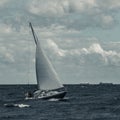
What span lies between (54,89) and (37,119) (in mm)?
38544

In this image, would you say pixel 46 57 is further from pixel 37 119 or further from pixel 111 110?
pixel 37 119

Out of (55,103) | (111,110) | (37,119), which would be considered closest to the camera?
(37,119)

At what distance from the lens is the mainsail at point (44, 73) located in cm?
13125

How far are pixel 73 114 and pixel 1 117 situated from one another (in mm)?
12526

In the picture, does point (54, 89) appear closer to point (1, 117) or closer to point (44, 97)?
point (44, 97)

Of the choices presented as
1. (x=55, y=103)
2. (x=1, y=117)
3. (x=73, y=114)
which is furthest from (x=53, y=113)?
(x=55, y=103)

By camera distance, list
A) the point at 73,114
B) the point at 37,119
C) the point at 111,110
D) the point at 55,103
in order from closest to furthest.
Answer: the point at 37,119 < the point at 73,114 < the point at 111,110 < the point at 55,103

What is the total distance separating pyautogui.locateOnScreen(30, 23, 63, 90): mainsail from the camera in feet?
431

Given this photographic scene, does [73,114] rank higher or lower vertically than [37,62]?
lower

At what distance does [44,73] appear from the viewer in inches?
5192

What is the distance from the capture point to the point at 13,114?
341ft

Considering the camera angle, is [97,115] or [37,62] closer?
[97,115]

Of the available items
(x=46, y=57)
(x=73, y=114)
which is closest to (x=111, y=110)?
(x=73, y=114)

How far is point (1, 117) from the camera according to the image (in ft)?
324
